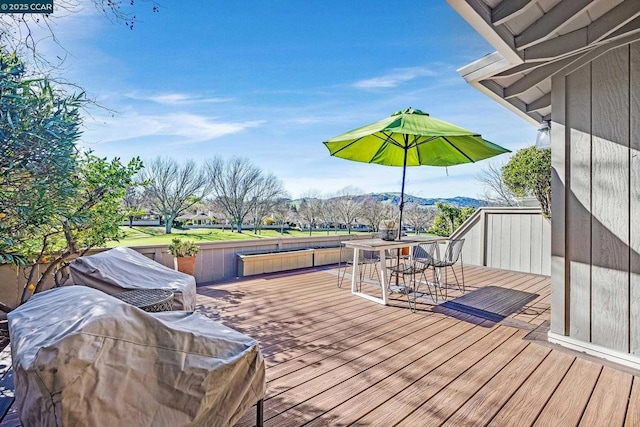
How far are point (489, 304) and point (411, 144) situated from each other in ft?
8.25

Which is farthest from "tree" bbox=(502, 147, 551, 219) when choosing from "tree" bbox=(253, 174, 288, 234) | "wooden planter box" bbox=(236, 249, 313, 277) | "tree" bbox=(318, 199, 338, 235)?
"tree" bbox=(253, 174, 288, 234)

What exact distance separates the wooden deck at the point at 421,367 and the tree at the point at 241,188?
2982 millimetres

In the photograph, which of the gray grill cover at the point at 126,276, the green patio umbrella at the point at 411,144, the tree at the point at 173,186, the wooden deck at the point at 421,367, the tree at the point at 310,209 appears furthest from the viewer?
the tree at the point at 310,209

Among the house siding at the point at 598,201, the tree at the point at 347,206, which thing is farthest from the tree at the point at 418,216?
the house siding at the point at 598,201

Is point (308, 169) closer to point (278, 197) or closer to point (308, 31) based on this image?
point (278, 197)

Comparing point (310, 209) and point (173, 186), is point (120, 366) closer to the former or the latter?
point (173, 186)

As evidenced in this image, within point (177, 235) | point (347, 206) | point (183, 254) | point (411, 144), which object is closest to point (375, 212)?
point (347, 206)

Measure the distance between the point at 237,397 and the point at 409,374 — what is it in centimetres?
134

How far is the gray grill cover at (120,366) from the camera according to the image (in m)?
1.13

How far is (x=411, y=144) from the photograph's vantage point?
4996mm

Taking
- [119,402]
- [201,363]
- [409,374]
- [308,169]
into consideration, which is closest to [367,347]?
[409,374]

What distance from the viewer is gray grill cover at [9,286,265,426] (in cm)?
113

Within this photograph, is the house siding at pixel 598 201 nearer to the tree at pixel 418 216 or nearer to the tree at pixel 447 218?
the tree at pixel 447 218

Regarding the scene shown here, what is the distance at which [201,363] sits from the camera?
144cm
